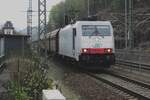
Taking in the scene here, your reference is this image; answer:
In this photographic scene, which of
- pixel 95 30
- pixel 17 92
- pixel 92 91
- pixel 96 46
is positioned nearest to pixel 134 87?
pixel 92 91

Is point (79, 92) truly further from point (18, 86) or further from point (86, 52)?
point (86, 52)

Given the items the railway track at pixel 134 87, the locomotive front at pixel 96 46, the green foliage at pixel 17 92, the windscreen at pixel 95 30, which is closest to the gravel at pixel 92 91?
the railway track at pixel 134 87

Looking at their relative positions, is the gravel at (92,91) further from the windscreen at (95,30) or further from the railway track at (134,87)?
the windscreen at (95,30)

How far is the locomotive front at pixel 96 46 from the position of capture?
2495 cm

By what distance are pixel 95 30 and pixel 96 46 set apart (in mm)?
1137

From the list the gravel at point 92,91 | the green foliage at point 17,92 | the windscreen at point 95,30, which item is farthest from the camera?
the windscreen at point 95,30

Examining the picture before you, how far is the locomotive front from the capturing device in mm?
24953

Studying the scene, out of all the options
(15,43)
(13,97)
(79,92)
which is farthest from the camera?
(15,43)

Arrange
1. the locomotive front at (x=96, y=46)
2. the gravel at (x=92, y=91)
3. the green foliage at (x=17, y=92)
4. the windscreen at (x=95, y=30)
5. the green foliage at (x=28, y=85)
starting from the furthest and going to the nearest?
the windscreen at (x=95, y=30), the locomotive front at (x=96, y=46), the gravel at (x=92, y=91), the green foliage at (x=28, y=85), the green foliage at (x=17, y=92)

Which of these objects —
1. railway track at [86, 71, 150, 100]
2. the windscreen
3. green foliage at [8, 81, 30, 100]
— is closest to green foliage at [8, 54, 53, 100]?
green foliage at [8, 81, 30, 100]

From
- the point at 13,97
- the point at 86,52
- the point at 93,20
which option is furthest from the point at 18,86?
the point at 93,20

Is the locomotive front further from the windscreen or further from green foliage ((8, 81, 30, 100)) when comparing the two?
green foliage ((8, 81, 30, 100))

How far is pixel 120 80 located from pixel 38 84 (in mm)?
10432

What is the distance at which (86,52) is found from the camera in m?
25.0
